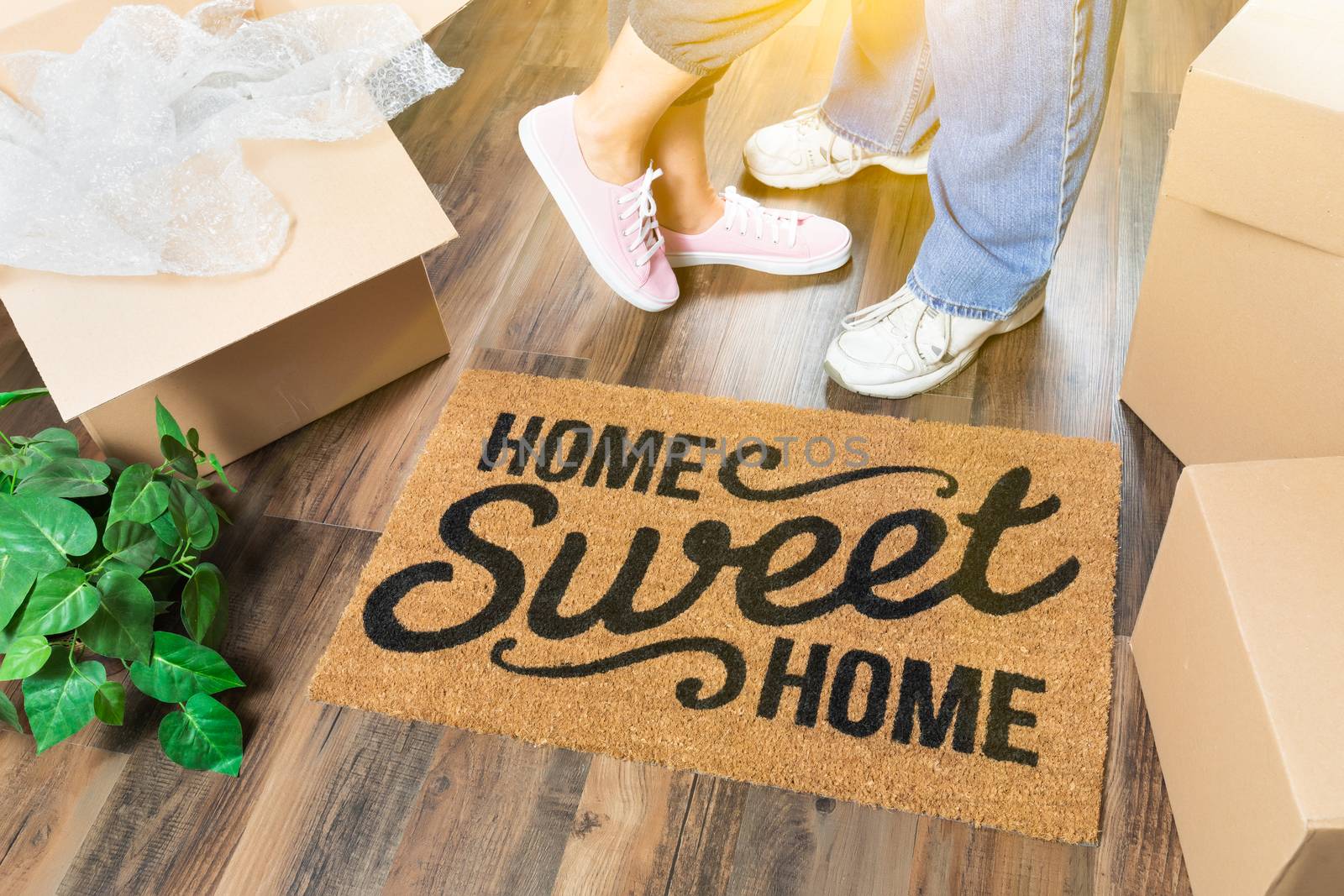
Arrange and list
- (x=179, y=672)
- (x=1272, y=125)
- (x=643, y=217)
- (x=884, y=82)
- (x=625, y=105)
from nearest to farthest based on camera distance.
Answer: (x=1272, y=125) → (x=179, y=672) → (x=625, y=105) → (x=643, y=217) → (x=884, y=82)

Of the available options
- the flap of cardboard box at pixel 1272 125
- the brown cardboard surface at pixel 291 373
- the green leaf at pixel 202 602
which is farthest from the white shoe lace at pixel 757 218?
the green leaf at pixel 202 602

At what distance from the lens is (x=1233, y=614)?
75 cm

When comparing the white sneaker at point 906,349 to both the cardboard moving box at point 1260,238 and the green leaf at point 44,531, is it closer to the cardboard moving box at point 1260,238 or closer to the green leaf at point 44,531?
the cardboard moving box at point 1260,238

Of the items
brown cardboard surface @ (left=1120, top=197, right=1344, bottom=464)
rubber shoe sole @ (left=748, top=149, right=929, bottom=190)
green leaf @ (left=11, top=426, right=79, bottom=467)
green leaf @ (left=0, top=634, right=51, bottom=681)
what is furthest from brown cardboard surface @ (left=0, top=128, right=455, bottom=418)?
brown cardboard surface @ (left=1120, top=197, right=1344, bottom=464)

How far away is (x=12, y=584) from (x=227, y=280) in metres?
0.33

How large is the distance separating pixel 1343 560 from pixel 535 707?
68 cm

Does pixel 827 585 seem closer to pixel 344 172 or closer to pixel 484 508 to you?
pixel 484 508

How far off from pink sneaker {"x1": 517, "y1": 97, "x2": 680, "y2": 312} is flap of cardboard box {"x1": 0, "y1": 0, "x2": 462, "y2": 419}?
8.1 inches

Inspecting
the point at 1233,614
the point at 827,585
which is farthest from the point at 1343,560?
the point at 827,585

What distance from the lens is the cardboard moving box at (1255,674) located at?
68 centimetres

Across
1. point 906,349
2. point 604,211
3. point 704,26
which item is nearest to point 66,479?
point 604,211

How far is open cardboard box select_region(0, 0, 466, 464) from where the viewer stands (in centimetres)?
94

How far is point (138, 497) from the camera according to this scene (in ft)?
3.20

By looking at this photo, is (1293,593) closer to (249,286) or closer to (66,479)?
(249,286)
